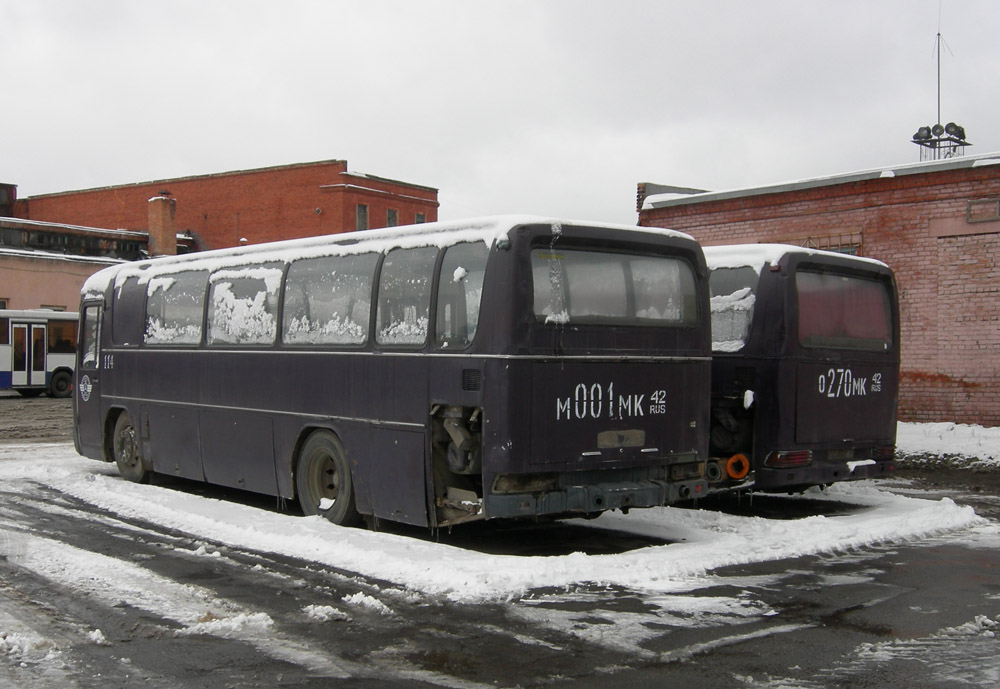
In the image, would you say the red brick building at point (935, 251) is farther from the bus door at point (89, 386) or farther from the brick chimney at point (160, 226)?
the brick chimney at point (160, 226)

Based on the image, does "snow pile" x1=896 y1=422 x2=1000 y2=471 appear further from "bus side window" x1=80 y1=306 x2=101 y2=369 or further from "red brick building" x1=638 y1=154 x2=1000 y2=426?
"bus side window" x1=80 y1=306 x2=101 y2=369

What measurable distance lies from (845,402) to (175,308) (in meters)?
7.73

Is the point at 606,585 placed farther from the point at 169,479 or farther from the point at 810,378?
the point at 169,479

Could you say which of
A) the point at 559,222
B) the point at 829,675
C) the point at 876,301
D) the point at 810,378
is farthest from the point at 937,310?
the point at 829,675

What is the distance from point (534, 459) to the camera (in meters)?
8.79

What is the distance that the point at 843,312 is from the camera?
12164mm

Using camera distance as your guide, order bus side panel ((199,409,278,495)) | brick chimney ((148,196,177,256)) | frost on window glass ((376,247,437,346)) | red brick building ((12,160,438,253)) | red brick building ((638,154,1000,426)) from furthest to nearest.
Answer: brick chimney ((148,196,177,256)) → red brick building ((12,160,438,253)) → red brick building ((638,154,1000,426)) → bus side panel ((199,409,278,495)) → frost on window glass ((376,247,437,346))

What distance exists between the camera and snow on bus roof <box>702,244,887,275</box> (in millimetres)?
11602

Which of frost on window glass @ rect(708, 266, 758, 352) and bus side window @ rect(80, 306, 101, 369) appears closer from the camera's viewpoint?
frost on window glass @ rect(708, 266, 758, 352)

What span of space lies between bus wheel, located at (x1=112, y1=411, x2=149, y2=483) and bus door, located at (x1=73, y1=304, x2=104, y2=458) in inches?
17.4

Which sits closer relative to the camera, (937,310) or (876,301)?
(876,301)

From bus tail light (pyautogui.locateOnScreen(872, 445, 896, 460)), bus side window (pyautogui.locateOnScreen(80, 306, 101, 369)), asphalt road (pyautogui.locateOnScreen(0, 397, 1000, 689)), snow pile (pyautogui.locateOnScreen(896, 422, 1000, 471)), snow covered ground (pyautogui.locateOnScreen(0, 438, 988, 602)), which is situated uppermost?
bus side window (pyautogui.locateOnScreen(80, 306, 101, 369))

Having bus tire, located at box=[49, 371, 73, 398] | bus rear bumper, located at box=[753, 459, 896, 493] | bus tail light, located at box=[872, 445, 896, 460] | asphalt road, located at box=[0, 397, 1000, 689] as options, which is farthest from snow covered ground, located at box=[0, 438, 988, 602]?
bus tire, located at box=[49, 371, 73, 398]

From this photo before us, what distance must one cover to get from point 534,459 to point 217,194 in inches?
1925
